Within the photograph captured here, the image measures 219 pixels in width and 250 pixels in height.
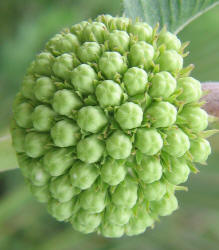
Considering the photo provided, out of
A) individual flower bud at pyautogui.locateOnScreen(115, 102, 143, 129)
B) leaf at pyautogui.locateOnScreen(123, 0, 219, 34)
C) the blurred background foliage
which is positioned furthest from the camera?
the blurred background foliage

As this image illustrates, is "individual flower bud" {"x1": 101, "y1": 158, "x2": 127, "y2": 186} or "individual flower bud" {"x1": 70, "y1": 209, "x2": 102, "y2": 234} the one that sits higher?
"individual flower bud" {"x1": 101, "y1": 158, "x2": 127, "y2": 186}

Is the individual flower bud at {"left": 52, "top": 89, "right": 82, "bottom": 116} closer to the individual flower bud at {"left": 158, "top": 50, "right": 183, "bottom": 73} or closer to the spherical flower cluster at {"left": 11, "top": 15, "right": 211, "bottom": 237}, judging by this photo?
the spherical flower cluster at {"left": 11, "top": 15, "right": 211, "bottom": 237}

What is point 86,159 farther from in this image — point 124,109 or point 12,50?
point 12,50

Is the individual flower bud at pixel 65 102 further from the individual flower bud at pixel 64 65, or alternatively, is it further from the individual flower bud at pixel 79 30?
the individual flower bud at pixel 79 30

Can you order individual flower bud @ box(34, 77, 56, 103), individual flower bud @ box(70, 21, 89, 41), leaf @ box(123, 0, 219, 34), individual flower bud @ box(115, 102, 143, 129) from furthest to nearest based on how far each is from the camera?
leaf @ box(123, 0, 219, 34) < individual flower bud @ box(70, 21, 89, 41) < individual flower bud @ box(34, 77, 56, 103) < individual flower bud @ box(115, 102, 143, 129)

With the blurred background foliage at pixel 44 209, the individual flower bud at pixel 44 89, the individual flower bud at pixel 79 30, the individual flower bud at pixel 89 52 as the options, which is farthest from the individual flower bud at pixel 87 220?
the blurred background foliage at pixel 44 209

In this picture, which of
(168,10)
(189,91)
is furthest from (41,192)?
(168,10)

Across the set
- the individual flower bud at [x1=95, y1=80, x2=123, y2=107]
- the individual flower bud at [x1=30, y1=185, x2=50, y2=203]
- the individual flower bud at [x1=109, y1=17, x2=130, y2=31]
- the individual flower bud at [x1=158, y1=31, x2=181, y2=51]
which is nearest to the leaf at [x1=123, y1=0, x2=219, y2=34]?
the individual flower bud at [x1=109, y1=17, x2=130, y2=31]

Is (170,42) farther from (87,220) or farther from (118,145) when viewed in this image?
(87,220)

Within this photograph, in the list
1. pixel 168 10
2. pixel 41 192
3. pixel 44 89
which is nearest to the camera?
pixel 44 89
